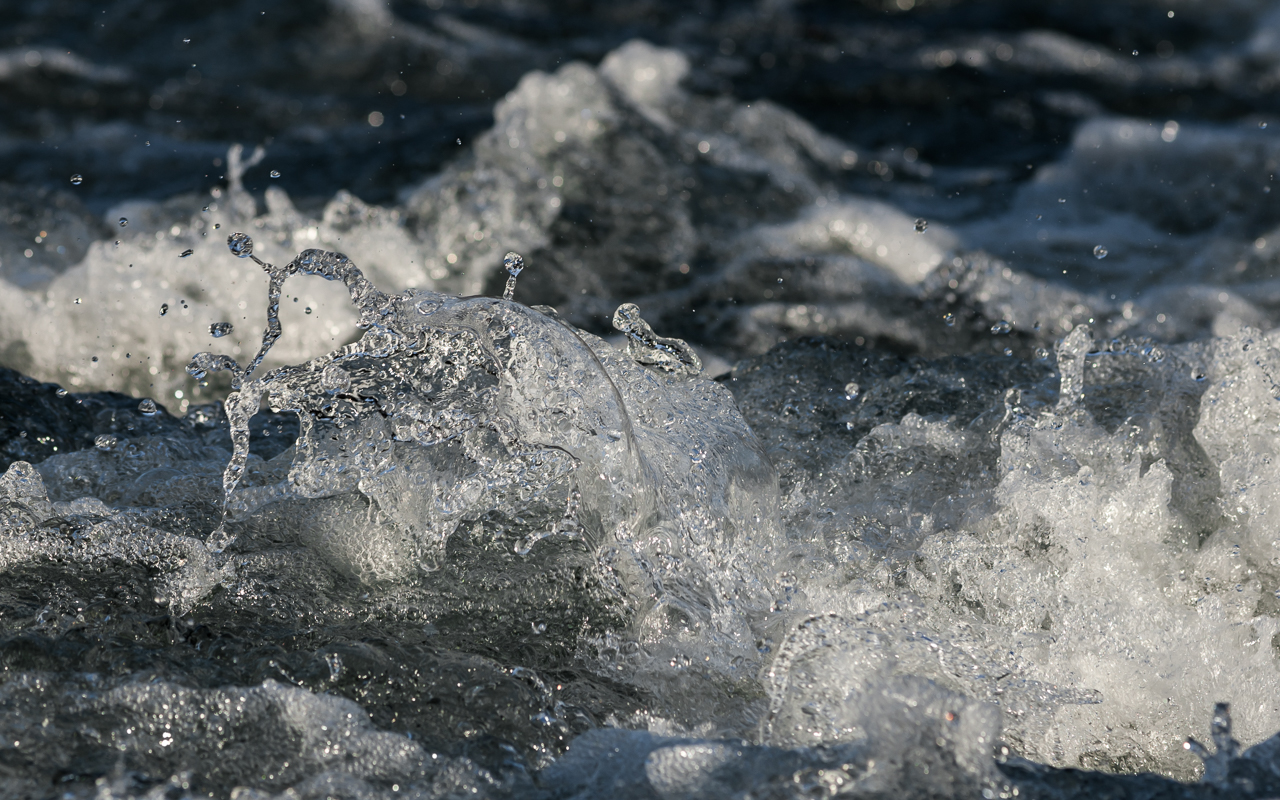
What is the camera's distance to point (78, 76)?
17.3 ft

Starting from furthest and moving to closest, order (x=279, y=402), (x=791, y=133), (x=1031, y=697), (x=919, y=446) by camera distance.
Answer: (x=791, y=133), (x=919, y=446), (x=279, y=402), (x=1031, y=697)

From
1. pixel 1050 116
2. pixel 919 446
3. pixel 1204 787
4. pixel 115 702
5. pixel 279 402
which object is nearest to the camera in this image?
pixel 1204 787

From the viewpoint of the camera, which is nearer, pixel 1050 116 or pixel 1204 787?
pixel 1204 787

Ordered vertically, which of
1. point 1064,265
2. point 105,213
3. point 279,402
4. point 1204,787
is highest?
point 1064,265

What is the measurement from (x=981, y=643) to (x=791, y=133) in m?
3.36

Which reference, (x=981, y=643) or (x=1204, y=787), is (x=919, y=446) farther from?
(x=1204, y=787)

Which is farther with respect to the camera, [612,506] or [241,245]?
[241,245]

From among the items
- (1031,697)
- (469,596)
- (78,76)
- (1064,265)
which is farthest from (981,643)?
(78,76)

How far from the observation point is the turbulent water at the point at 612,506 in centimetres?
155

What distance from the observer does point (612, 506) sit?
6.37 ft

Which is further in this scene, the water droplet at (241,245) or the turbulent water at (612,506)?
the water droplet at (241,245)

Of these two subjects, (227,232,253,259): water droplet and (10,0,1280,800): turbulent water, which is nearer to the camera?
(10,0,1280,800): turbulent water

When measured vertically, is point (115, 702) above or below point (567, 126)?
below

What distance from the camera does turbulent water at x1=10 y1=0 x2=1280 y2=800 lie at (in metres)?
1.55
